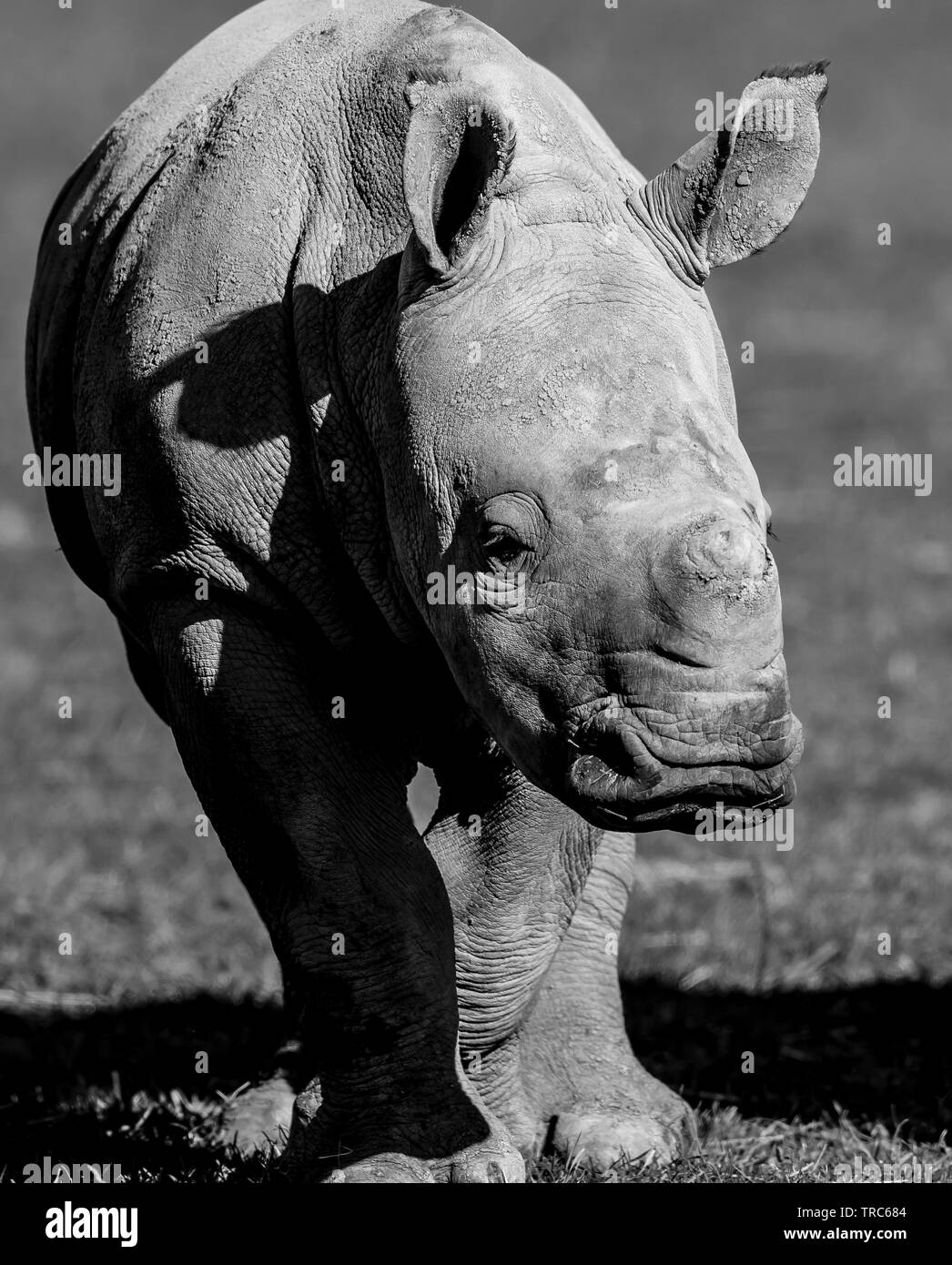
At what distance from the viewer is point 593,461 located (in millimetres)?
3828

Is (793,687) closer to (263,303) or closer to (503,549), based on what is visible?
(263,303)

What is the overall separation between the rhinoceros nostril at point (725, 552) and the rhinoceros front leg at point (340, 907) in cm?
120

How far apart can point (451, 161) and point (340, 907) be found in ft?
5.13

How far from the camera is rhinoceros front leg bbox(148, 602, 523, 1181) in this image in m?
4.48

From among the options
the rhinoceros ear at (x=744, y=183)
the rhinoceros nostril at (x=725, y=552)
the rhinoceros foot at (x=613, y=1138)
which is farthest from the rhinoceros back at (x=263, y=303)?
the rhinoceros foot at (x=613, y=1138)

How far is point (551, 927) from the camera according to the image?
16.5 feet

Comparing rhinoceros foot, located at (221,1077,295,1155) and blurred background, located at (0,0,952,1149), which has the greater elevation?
blurred background, located at (0,0,952,1149)

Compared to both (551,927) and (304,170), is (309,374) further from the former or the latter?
(551,927)

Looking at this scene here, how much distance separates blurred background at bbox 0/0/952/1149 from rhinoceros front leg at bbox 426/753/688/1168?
570mm

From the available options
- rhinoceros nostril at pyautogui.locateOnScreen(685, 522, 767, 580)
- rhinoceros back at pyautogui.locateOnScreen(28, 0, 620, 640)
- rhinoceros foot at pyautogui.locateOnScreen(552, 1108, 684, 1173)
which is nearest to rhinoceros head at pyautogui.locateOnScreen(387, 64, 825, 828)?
rhinoceros nostril at pyautogui.locateOnScreen(685, 522, 767, 580)

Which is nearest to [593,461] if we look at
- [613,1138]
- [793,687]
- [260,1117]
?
[613,1138]

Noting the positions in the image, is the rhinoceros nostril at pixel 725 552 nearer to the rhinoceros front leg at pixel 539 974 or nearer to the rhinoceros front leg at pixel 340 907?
the rhinoceros front leg at pixel 340 907

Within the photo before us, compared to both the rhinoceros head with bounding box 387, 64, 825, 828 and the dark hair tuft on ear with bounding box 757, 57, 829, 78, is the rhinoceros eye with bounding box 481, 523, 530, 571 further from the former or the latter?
the dark hair tuft on ear with bounding box 757, 57, 829, 78

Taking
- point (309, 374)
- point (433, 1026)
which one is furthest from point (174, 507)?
point (433, 1026)
